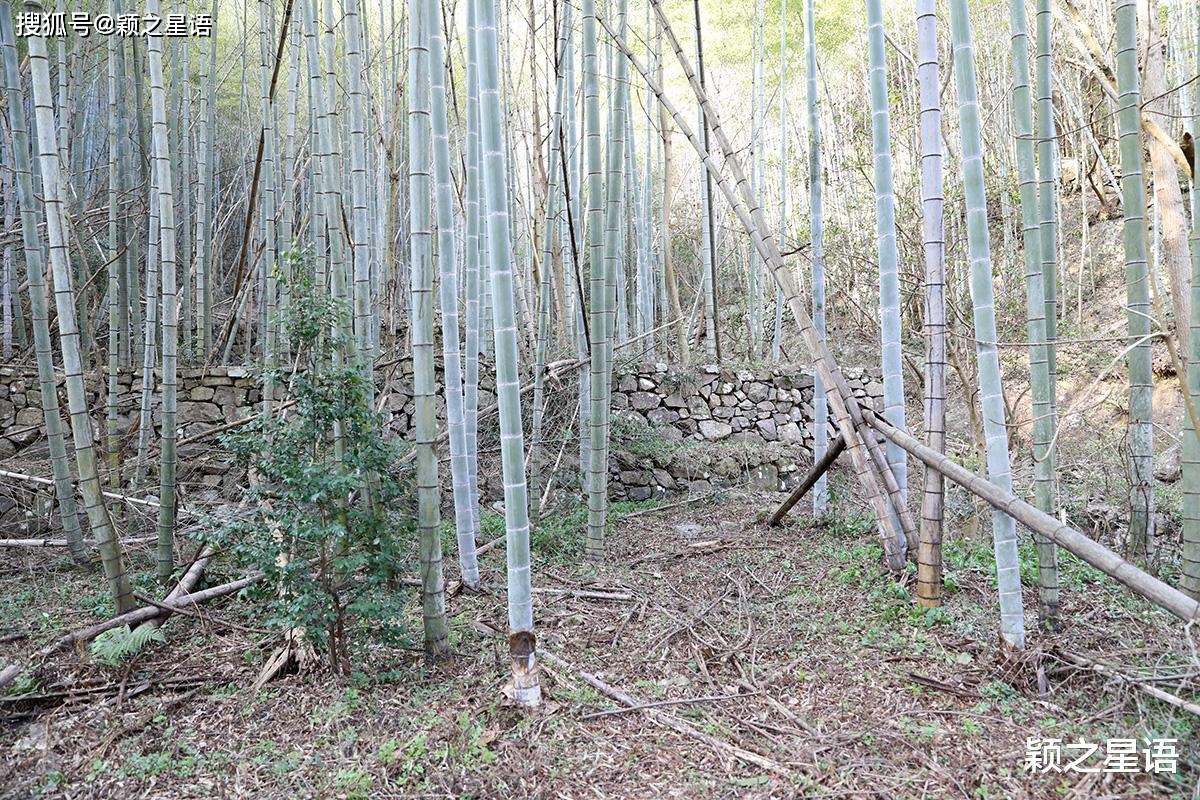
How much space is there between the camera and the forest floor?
5.91ft

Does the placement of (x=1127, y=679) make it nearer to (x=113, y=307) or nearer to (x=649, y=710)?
(x=649, y=710)

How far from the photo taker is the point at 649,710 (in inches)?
84.3

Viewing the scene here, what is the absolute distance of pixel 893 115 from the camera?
24.6ft

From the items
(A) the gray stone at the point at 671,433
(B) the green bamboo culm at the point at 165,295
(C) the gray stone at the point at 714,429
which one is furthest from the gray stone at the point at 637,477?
(B) the green bamboo culm at the point at 165,295

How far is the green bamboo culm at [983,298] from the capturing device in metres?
2.09

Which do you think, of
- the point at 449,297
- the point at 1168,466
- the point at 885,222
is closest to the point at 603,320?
the point at 449,297

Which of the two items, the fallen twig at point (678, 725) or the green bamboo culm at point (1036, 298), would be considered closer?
the fallen twig at point (678, 725)

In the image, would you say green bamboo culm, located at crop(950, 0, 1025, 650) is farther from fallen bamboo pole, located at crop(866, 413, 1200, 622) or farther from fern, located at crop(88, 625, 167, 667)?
fern, located at crop(88, 625, 167, 667)

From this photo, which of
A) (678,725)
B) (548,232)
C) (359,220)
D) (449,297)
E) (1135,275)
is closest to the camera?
(678,725)

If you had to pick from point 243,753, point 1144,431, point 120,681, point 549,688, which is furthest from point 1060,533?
point 120,681

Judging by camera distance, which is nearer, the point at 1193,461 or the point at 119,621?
the point at 1193,461

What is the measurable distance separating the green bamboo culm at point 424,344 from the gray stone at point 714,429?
3.93m

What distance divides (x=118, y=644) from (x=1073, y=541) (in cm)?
292

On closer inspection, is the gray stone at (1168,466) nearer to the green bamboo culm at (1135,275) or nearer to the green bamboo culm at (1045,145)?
the green bamboo culm at (1135,275)
